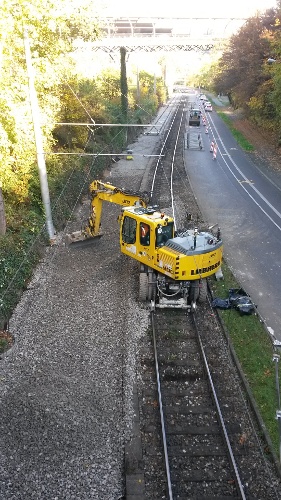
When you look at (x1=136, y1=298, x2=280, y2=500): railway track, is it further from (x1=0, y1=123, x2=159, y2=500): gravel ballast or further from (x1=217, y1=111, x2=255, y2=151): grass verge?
(x1=217, y1=111, x2=255, y2=151): grass verge

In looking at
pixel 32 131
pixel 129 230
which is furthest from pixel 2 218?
pixel 129 230

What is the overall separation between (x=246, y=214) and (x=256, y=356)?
12.3 metres

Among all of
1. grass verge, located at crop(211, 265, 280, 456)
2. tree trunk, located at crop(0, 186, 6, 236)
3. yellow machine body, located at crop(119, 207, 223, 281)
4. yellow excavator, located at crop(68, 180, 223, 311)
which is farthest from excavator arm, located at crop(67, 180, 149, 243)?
grass verge, located at crop(211, 265, 280, 456)

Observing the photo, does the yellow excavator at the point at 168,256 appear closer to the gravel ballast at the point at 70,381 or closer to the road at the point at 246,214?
the gravel ballast at the point at 70,381

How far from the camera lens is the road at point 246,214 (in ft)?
49.8

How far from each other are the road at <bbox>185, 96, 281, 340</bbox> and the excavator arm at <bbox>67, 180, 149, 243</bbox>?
4714mm

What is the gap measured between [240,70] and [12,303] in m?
38.9

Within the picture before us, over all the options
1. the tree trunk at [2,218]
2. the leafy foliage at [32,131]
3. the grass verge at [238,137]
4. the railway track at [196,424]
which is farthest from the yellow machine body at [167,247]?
the grass verge at [238,137]

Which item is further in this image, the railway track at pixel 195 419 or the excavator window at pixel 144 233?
the excavator window at pixel 144 233

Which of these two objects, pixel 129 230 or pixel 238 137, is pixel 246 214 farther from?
pixel 238 137

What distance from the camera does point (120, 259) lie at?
16828 millimetres

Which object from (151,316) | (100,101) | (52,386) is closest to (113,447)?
(52,386)

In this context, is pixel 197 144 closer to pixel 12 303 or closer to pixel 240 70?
pixel 240 70

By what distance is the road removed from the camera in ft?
49.8
